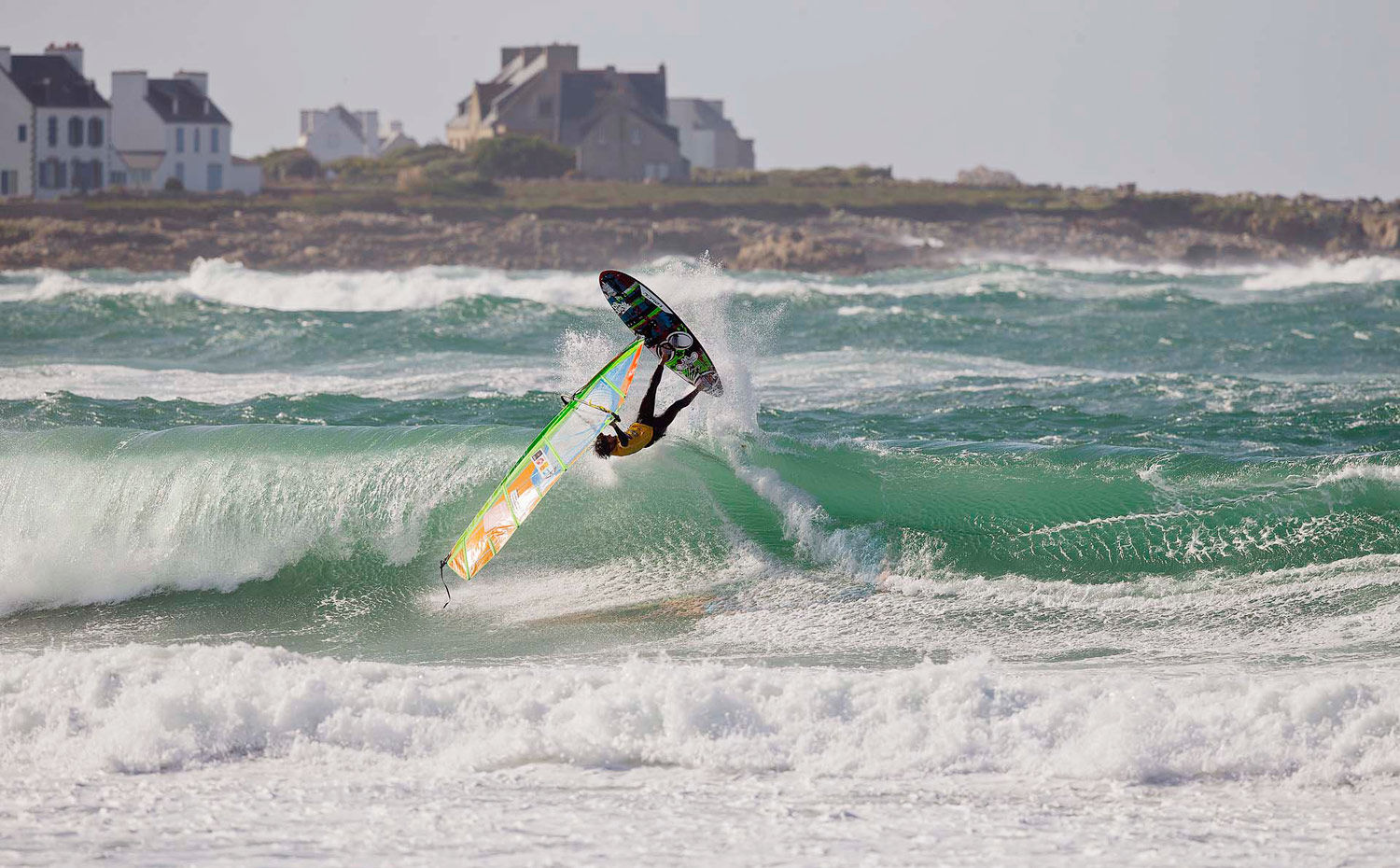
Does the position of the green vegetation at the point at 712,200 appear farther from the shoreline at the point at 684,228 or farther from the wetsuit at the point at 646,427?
the wetsuit at the point at 646,427

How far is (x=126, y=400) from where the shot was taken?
14.7 metres

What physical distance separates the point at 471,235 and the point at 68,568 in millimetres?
40218

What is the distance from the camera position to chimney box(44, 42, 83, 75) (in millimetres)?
50031

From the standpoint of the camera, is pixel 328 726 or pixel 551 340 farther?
pixel 551 340

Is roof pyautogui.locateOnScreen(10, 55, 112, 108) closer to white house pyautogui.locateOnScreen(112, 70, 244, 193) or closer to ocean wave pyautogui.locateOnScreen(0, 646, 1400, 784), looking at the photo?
white house pyautogui.locateOnScreen(112, 70, 244, 193)

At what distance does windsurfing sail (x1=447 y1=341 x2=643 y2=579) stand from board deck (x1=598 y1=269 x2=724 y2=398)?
1.70 ft

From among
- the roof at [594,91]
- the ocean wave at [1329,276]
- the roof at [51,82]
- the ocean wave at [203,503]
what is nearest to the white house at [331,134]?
the roof at [594,91]

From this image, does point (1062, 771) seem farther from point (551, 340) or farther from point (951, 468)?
point (551, 340)

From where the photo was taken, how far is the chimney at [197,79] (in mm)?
55594

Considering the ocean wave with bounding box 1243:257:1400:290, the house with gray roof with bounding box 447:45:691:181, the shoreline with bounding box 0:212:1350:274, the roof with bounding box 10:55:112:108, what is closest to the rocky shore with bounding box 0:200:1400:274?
the shoreline with bounding box 0:212:1350:274

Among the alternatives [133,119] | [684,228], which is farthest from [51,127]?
[684,228]

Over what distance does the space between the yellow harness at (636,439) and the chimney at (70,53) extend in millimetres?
49324

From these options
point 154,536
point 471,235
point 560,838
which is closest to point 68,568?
point 154,536

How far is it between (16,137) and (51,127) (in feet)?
A: 4.35
